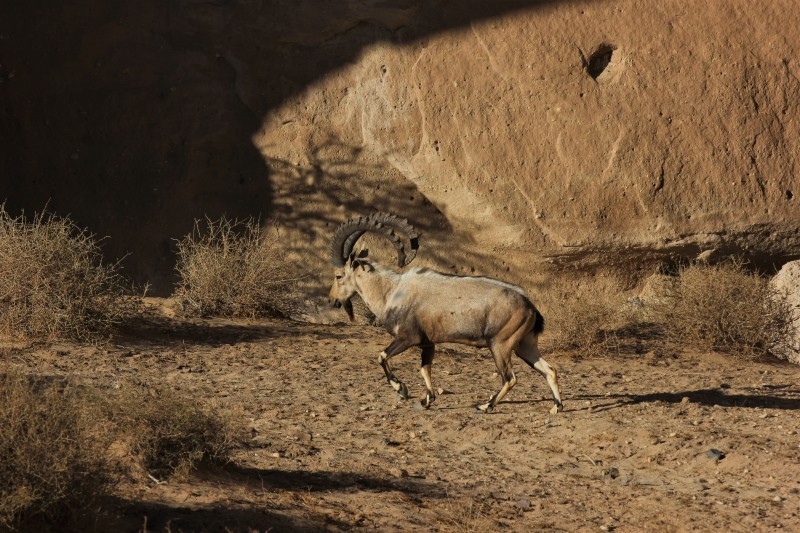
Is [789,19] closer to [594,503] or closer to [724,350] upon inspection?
[724,350]

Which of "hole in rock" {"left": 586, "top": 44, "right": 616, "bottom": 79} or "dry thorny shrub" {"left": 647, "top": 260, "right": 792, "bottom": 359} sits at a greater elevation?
"hole in rock" {"left": 586, "top": 44, "right": 616, "bottom": 79}

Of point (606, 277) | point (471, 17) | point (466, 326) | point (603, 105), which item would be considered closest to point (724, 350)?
point (606, 277)

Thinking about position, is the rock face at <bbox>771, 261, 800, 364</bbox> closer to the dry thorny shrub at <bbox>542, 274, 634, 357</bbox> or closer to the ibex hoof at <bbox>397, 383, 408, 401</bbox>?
the dry thorny shrub at <bbox>542, 274, 634, 357</bbox>

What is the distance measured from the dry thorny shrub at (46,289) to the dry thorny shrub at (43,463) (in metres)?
4.90

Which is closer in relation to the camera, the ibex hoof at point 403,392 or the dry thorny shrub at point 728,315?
the ibex hoof at point 403,392

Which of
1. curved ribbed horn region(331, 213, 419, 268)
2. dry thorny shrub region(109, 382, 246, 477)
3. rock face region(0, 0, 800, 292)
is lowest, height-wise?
dry thorny shrub region(109, 382, 246, 477)

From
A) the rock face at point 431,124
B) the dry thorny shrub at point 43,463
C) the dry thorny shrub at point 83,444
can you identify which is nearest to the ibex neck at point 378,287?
the dry thorny shrub at point 83,444

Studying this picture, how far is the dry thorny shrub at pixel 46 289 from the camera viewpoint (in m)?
10.6

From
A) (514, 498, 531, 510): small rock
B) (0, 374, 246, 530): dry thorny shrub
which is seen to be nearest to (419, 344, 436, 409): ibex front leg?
(514, 498, 531, 510): small rock

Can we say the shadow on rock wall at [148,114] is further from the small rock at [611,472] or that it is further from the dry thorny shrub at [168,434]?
the dry thorny shrub at [168,434]

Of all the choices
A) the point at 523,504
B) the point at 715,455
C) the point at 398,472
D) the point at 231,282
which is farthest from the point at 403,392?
the point at 231,282

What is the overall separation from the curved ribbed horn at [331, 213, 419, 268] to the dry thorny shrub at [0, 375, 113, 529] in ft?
13.9

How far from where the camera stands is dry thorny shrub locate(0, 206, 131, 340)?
10562 millimetres

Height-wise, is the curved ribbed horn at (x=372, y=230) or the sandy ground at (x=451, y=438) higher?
the curved ribbed horn at (x=372, y=230)
